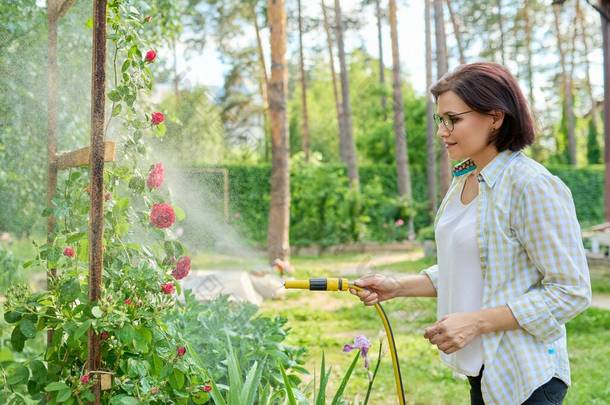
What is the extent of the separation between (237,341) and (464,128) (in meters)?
1.61

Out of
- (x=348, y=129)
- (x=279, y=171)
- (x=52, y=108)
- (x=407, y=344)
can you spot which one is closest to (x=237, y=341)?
(x=52, y=108)

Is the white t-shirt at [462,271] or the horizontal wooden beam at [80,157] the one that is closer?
the white t-shirt at [462,271]

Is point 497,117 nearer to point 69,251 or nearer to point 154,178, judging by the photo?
point 154,178

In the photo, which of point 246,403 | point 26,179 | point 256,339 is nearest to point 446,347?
point 246,403

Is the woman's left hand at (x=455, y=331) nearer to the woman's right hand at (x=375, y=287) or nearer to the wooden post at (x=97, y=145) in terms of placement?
the woman's right hand at (x=375, y=287)

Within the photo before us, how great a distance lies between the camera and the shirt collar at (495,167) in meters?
1.49

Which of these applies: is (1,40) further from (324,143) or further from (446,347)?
(324,143)

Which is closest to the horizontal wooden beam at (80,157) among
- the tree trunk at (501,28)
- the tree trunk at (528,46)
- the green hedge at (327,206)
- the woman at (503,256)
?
the woman at (503,256)

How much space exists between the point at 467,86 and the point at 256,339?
174 centimetres

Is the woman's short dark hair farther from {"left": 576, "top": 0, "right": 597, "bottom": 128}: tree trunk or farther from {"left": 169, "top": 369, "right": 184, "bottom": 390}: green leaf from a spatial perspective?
{"left": 576, "top": 0, "right": 597, "bottom": 128}: tree trunk

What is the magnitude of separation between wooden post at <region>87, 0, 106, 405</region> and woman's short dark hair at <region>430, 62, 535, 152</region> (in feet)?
2.78

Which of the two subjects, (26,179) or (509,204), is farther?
(26,179)

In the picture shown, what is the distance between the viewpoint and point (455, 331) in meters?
1.40

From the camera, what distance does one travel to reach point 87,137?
3.47 metres
